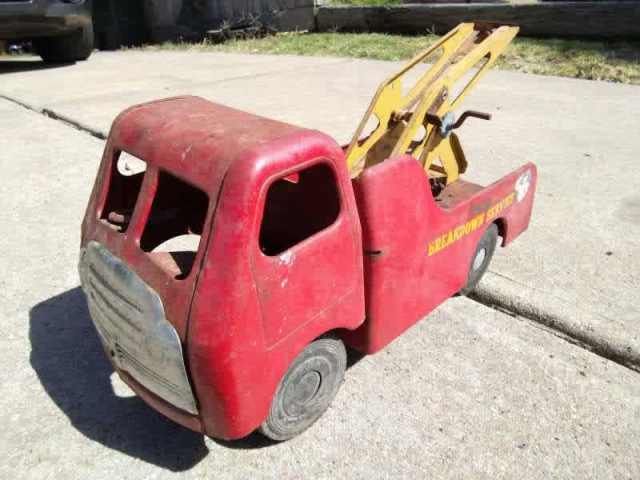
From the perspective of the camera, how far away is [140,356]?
207 cm

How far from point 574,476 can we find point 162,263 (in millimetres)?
1681

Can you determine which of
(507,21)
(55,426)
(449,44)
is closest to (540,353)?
(449,44)

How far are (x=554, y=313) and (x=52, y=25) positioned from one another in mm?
8939

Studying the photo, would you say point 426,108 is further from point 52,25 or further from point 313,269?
point 52,25

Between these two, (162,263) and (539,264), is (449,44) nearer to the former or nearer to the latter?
(539,264)

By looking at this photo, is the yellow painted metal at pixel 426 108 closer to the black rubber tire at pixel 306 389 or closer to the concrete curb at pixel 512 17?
the black rubber tire at pixel 306 389

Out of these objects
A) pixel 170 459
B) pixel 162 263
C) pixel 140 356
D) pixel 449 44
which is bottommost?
pixel 170 459

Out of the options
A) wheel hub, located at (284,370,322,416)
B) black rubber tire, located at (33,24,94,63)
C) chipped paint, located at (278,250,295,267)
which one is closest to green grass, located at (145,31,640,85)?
black rubber tire, located at (33,24,94,63)

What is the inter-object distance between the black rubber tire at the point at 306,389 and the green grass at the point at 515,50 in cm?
691

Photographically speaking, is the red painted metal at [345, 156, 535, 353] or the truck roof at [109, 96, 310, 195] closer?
the truck roof at [109, 96, 310, 195]

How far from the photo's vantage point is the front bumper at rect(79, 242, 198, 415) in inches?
76.1

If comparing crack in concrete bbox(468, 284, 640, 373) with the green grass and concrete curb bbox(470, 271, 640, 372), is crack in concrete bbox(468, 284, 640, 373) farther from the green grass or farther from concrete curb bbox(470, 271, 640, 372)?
the green grass

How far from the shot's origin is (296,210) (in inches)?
105

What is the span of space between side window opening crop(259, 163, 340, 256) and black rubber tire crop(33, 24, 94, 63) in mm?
8873
